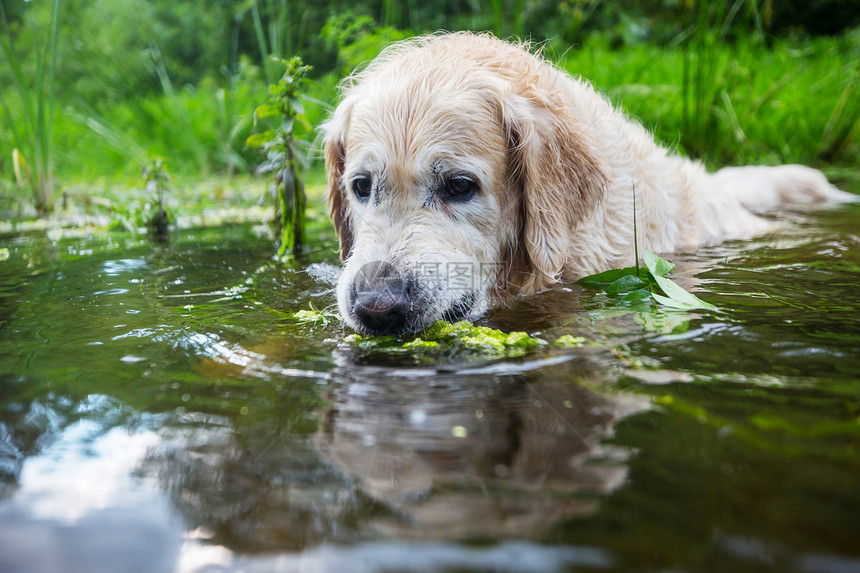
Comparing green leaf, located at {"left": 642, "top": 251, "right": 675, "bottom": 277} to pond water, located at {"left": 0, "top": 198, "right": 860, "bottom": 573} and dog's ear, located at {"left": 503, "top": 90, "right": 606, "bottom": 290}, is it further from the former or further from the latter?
dog's ear, located at {"left": 503, "top": 90, "right": 606, "bottom": 290}

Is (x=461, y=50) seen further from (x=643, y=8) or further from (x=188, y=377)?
(x=643, y=8)

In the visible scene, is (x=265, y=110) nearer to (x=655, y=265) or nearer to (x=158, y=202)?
(x=158, y=202)

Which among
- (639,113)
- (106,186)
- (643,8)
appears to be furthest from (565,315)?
(643,8)

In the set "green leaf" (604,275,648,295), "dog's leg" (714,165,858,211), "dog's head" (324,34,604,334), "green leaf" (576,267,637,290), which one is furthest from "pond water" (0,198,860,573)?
"dog's leg" (714,165,858,211)

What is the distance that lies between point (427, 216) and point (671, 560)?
7.67ft

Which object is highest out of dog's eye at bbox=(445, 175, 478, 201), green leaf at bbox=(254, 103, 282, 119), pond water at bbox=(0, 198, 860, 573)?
green leaf at bbox=(254, 103, 282, 119)

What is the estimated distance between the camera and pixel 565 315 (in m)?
2.97

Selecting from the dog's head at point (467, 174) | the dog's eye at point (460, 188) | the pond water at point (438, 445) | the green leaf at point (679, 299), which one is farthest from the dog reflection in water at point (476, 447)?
the dog's eye at point (460, 188)

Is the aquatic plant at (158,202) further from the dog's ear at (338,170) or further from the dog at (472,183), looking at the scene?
the dog at (472,183)

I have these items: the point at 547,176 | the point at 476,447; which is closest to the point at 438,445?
the point at 476,447

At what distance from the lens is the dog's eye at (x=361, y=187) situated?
363 cm

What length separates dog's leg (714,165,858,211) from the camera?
6457 mm

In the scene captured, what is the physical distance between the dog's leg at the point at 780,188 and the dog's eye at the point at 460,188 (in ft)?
12.8

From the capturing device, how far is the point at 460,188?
3.43 meters
